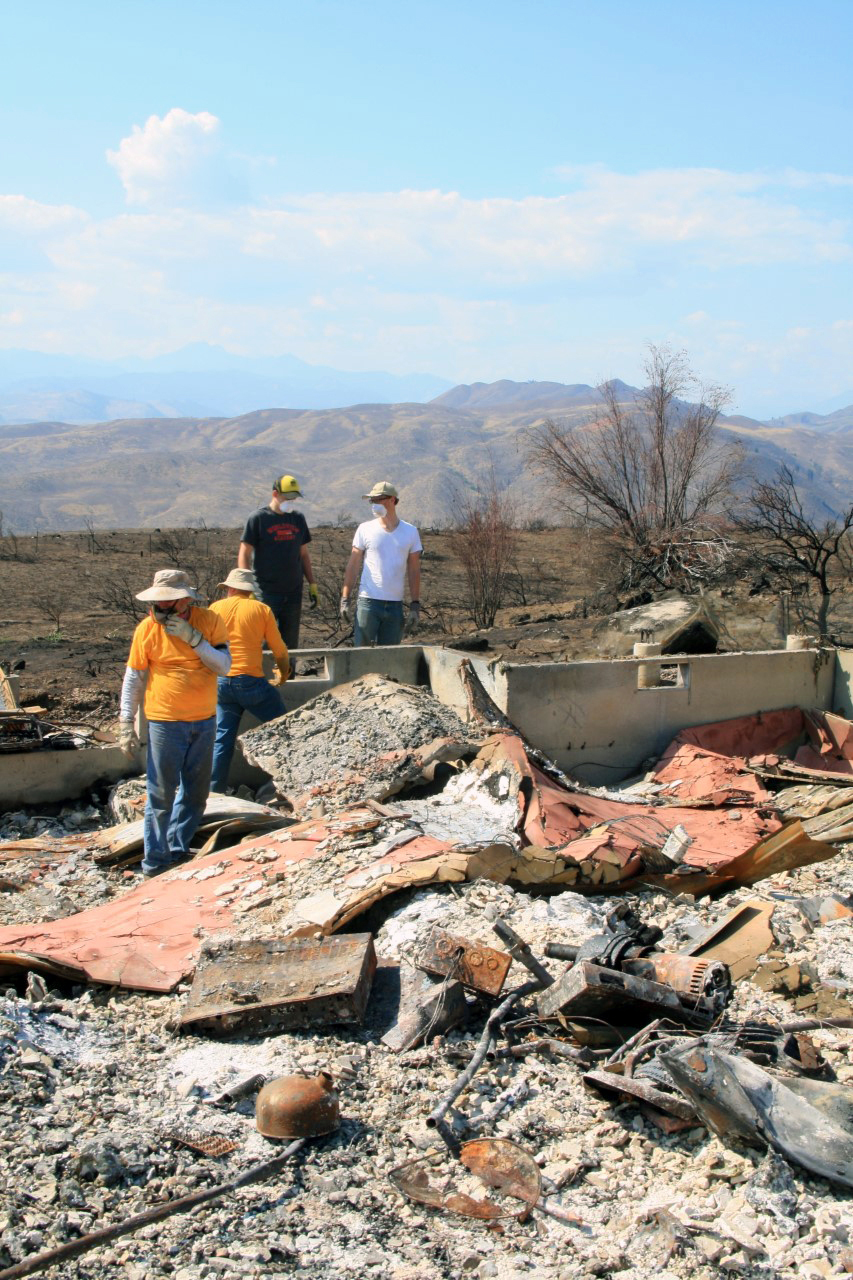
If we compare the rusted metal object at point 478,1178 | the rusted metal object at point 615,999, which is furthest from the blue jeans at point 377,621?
the rusted metal object at point 478,1178

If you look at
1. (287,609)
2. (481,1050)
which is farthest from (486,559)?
(481,1050)

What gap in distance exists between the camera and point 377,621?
901 cm

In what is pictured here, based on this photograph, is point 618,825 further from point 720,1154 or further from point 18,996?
point 18,996

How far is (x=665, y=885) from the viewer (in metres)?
6.10

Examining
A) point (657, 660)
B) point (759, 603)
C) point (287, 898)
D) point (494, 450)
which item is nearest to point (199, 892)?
point (287, 898)

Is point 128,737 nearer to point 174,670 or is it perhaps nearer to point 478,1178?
point 174,670

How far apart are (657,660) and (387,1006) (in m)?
5.40

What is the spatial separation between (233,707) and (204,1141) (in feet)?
13.8

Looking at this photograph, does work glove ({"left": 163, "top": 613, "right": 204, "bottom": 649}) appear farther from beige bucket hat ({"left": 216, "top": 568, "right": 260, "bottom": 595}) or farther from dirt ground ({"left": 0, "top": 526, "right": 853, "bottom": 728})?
dirt ground ({"left": 0, "top": 526, "right": 853, "bottom": 728})

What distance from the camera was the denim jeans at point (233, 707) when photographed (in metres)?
7.50

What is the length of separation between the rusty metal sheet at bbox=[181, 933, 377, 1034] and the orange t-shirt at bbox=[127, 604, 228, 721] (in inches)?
72.4

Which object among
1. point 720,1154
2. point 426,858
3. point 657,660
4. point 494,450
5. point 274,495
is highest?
point 494,450

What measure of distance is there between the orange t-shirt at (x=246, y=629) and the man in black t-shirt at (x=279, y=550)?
94 cm

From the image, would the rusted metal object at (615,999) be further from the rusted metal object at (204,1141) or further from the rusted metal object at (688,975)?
the rusted metal object at (204,1141)
